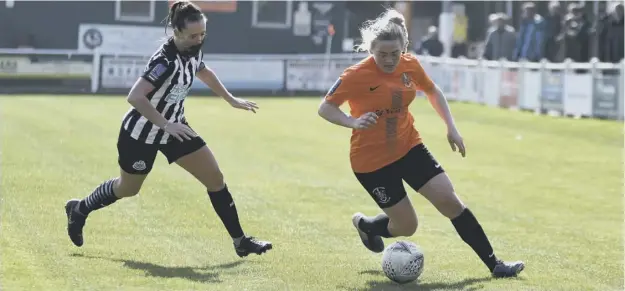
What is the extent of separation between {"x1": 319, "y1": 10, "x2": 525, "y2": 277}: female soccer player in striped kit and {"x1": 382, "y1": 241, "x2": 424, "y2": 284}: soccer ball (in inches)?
12.0

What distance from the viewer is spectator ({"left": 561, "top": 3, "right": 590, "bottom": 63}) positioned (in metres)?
25.9

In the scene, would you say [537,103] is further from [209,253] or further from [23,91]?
[209,253]

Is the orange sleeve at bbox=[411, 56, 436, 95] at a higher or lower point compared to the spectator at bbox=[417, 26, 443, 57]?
lower

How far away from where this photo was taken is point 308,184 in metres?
14.5

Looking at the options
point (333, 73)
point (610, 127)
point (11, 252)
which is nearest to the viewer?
point (11, 252)

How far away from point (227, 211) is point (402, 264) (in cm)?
158

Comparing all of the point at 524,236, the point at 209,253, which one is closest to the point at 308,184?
the point at 524,236

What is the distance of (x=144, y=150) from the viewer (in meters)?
8.89

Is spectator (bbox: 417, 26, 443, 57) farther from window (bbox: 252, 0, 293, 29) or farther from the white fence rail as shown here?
window (bbox: 252, 0, 293, 29)

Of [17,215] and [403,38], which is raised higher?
[403,38]

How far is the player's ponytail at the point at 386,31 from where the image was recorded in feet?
26.2

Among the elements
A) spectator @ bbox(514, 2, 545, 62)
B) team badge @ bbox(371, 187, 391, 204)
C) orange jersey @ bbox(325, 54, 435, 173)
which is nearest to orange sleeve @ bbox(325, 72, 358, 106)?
orange jersey @ bbox(325, 54, 435, 173)

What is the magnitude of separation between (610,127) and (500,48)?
7269 mm

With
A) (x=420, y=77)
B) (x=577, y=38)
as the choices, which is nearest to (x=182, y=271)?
(x=420, y=77)
